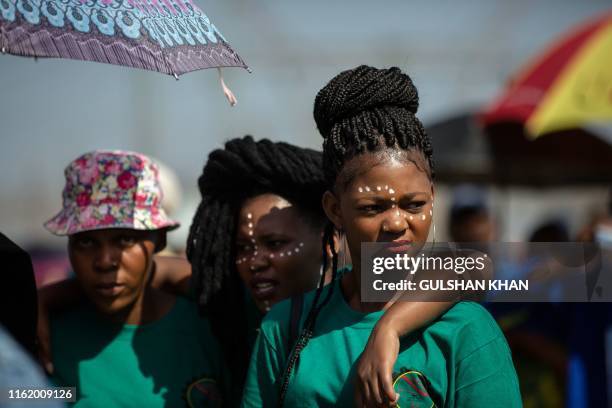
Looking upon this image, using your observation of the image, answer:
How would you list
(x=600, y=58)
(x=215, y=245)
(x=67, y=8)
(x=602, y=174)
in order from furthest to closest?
(x=602, y=174) < (x=600, y=58) < (x=215, y=245) < (x=67, y=8)

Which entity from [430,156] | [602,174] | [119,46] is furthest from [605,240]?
[602,174]

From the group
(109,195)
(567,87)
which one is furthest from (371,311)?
(567,87)

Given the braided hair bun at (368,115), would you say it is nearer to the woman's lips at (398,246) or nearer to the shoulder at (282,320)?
the woman's lips at (398,246)

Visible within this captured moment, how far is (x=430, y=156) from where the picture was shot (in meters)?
2.56

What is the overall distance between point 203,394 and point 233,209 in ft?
2.36

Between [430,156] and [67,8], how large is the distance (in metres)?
1.22

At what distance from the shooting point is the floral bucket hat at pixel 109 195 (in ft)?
9.85

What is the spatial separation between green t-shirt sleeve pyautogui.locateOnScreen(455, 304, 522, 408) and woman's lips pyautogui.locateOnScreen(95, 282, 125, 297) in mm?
1331

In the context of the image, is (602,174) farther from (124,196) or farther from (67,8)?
(67,8)

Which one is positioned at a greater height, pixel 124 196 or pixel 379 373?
pixel 124 196

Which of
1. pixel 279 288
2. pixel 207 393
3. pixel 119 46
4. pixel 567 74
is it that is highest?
pixel 567 74

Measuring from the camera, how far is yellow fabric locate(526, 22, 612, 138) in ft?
15.7

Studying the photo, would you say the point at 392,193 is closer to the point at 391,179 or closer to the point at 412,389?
the point at 391,179

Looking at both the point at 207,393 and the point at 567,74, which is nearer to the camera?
the point at 207,393
